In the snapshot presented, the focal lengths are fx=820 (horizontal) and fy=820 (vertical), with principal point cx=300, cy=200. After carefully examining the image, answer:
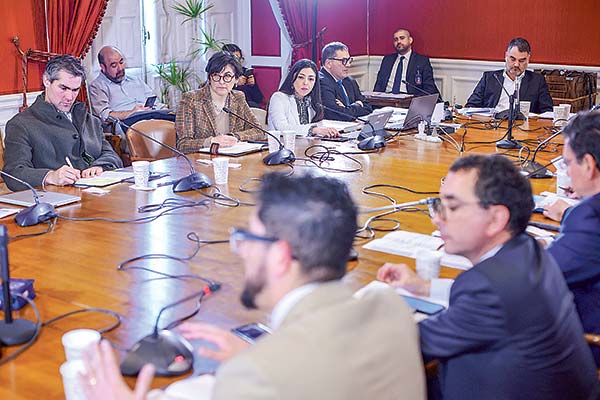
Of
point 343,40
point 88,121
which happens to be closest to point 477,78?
point 343,40

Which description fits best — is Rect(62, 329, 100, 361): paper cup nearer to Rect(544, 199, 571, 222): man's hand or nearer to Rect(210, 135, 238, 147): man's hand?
Rect(544, 199, 571, 222): man's hand

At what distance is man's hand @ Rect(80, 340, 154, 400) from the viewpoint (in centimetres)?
147

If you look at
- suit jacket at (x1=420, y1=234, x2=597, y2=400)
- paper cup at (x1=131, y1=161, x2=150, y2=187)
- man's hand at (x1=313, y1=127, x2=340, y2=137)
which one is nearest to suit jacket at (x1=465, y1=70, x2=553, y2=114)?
man's hand at (x1=313, y1=127, x2=340, y2=137)

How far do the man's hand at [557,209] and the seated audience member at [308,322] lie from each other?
166 centimetres

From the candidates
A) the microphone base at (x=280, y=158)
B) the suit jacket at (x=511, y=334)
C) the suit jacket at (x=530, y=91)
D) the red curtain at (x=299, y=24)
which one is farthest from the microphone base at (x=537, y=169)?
the red curtain at (x=299, y=24)

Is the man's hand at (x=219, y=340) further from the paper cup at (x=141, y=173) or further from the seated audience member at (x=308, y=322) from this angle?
the paper cup at (x=141, y=173)

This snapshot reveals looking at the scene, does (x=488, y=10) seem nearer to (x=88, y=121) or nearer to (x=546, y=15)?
(x=546, y=15)

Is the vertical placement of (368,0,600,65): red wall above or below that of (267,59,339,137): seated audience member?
above

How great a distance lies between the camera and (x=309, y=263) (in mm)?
1421

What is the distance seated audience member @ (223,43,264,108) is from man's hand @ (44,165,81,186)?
395 cm

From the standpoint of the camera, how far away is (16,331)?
6.50 feet

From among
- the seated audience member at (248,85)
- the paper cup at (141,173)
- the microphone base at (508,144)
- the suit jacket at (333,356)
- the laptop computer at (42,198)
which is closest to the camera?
the suit jacket at (333,356)

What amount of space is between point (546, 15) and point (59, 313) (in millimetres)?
6548

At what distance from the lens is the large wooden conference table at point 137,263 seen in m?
1.97
